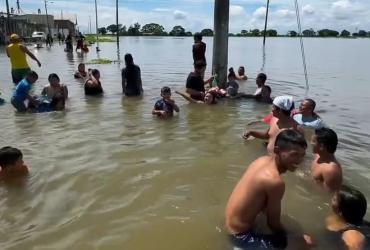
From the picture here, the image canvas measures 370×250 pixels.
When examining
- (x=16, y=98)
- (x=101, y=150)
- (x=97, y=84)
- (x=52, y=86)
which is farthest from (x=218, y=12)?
(x=101, y=150)

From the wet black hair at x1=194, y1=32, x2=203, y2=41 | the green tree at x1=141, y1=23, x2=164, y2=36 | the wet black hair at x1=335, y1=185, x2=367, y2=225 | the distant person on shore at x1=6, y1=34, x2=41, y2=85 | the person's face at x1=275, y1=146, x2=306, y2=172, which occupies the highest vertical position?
the green tree at x1=141, y1=23, x2=164, y2=36

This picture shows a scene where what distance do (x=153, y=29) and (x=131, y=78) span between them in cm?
14701

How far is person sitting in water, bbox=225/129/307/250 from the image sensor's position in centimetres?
361

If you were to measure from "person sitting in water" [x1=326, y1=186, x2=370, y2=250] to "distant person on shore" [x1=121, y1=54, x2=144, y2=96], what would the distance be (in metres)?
8.51

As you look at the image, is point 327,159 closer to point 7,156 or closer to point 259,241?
point 259,241

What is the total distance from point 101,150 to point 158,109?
2.67 m

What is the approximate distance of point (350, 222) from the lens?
4199mm

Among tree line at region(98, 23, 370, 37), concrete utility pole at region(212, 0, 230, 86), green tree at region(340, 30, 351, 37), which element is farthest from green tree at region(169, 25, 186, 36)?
concrete utility pole at region(212, 0, 230, 86)

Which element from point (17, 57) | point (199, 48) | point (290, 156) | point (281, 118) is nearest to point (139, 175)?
point (281, 118)

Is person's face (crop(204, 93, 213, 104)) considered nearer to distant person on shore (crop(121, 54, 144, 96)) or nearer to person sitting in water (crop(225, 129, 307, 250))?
distant person on shore (crop(121, 54, 144, 96))

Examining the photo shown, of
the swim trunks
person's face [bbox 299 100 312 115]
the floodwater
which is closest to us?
the swim trunks

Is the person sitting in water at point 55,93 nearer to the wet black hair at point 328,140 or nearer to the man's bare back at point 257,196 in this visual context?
the wet black hair at point 328,140

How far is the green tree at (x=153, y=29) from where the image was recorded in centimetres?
15412

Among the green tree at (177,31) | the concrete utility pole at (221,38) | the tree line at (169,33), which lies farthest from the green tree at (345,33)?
the concrete utility pole at (221,38)
